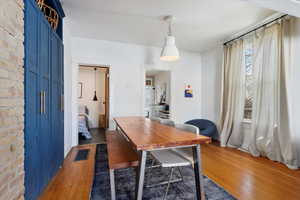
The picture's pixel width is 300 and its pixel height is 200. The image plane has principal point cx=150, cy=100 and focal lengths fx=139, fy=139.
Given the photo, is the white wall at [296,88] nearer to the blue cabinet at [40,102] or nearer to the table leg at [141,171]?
the table leg at [141,171]

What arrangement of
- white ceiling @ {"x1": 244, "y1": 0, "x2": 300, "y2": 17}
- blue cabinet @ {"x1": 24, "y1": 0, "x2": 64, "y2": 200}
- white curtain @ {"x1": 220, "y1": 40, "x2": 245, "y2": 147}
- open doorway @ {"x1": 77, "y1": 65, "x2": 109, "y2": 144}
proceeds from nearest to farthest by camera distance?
blue cabinet @ {"x1": 24, "y1": 0, "x2": 64, "y2": 200} → white ceiling @ {"x1": 244, "y1": 0, "x2": 300, "y2": 17} → white curtain @ {"x1": 220, "y1": 40, "x2": 245, "y2": 147} → open doorway @ {"x1": 77, "y1": 65, "x2": 109, "y2": 144}

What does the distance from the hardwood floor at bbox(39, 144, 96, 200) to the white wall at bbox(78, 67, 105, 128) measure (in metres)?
3.17

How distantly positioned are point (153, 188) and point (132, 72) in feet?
9.08

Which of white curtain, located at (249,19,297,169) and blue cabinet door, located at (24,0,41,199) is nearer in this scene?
blue cabinet door, located at (24,0,41,199)

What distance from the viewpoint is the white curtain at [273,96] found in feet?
7.51

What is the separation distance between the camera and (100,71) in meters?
5.65

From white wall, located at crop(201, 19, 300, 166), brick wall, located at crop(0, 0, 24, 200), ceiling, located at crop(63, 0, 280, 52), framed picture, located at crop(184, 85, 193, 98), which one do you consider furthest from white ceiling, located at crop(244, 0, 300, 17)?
framed picture, located at crop(184, 85, 193, 98)

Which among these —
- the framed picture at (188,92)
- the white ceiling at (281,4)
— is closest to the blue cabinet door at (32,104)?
the white ceiling at (281,4)

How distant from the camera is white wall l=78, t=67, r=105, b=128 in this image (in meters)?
5.51

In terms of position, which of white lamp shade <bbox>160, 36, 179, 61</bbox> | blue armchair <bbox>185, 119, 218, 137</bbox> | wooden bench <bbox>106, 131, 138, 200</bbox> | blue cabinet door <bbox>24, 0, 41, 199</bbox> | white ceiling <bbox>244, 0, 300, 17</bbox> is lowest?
blue armchair <bbox>185, 119, 218, 137</bbox>

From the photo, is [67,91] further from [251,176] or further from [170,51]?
[251,176]

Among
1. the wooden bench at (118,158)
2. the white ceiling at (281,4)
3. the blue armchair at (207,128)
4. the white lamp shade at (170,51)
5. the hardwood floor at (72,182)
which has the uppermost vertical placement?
the white ceiling at (281,4)

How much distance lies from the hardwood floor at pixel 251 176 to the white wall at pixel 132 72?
1826 millimetres

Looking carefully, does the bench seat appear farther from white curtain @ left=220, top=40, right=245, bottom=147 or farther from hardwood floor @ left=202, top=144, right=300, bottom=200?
white curtain @ left=220, top=40, right=245, bottom=147
